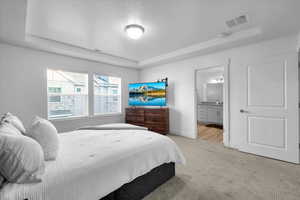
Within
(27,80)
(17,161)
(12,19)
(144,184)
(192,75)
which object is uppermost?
(12,19)

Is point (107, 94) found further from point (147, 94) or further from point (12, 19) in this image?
point (12, 19)

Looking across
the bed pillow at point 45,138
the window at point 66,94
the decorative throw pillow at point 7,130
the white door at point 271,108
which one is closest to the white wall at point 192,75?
the white door at point 271,108

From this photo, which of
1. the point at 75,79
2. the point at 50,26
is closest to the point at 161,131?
the point at 75,79

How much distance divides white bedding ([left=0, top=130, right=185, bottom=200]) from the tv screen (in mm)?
2548

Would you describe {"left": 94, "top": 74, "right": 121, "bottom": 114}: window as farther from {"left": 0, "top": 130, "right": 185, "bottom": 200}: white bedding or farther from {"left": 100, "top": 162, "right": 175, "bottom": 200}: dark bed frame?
{"left": 100, "top": 162, "right": 175, "bottom": 200}: dark bed frame

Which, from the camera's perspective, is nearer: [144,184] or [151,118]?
[144,184]

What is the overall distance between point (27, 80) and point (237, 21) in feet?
14.8

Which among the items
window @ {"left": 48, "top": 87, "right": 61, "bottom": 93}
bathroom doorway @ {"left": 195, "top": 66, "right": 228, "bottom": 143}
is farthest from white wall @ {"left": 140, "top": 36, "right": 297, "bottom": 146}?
window @ {"left": 48, "top": 87, "right": 61, "bottom": 93}

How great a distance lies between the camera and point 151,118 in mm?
4566

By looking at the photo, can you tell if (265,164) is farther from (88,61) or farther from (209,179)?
(88,61)

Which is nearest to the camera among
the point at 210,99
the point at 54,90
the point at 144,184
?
the point at 144,184

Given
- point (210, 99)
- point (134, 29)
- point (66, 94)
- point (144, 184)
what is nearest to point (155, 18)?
point (134, 29)

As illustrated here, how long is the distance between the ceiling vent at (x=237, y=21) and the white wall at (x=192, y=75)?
0.91 meters

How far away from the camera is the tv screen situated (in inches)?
176
